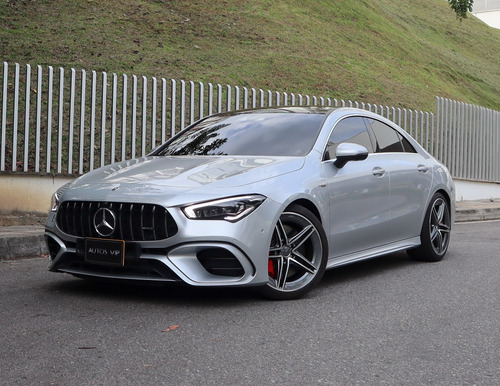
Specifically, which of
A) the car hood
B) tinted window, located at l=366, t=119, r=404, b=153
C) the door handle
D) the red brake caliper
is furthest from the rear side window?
the red brake caliper

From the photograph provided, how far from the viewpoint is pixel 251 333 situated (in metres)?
4.50

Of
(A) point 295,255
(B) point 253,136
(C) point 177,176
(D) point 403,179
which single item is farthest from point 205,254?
(D) point 403,179

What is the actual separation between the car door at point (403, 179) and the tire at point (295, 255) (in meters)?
1.36

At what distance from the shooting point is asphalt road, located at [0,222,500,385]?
3.69 meters

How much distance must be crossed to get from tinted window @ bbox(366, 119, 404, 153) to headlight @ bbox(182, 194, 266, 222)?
2.28 m

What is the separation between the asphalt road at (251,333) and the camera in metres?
3.69

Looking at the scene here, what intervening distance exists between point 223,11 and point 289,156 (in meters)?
21.1

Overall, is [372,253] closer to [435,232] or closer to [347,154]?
[347,154]

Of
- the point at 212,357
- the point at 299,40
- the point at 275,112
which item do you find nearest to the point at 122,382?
the point at 212,357

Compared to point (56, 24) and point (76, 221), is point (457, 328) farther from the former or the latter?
point (56, 24)

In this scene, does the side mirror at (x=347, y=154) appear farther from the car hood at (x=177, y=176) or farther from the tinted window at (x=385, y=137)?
the tinted window at (x=385, y=137)

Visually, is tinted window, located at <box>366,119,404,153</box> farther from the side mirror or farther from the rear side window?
the side mirror

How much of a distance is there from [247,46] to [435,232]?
55.2 feet

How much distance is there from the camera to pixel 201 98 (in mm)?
12445
